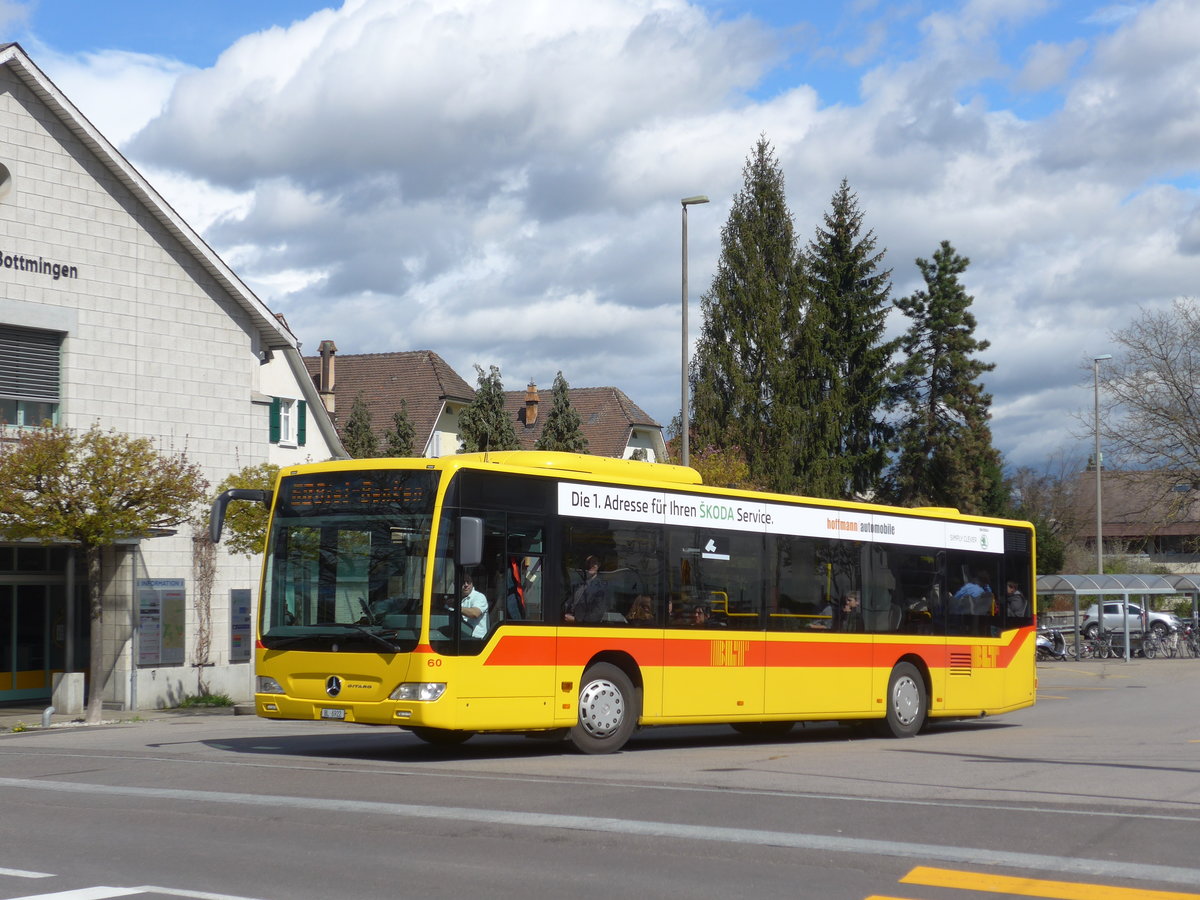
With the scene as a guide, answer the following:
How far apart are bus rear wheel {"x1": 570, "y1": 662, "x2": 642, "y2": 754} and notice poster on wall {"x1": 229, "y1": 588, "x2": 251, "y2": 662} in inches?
665

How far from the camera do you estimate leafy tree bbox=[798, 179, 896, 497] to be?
203 ft

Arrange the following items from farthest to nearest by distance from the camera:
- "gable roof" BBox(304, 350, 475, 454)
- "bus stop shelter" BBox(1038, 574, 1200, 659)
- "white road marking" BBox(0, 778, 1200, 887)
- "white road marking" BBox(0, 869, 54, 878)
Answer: "gable roof" BBox(304, 350, 475, 454), "bus stop shelter" BBox(1038, 574, 1200, 659), "white road marking" BBox(0, 778, 1200, 887), "white road marking" BBox(0, 869, 54, 878)

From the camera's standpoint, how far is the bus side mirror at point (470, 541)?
13.7m

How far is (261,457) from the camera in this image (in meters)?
32.3

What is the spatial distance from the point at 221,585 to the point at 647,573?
16947mm

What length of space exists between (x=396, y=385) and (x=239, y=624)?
38543mm

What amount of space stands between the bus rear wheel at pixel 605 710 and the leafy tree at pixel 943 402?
47.4 m

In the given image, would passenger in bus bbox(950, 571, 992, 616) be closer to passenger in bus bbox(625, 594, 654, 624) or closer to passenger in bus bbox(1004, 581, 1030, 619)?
passenger in bus bbox(1004, 581, 1030, 619)

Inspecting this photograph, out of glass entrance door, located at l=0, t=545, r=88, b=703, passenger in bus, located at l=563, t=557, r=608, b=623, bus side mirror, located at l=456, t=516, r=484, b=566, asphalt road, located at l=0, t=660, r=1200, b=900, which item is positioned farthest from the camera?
glass entrance door, located at l=0, t=545, r=88, b=703

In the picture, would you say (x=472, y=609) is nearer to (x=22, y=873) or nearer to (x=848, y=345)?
(x=22, y=873)

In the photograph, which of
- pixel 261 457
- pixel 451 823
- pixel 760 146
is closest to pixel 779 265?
pixel 760 146

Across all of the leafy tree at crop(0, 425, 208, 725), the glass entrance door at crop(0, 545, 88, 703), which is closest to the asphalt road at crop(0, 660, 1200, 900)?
the leafy tree at crop(0, 425, 208, 725)

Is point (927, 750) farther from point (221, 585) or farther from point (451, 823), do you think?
point (221, 585)

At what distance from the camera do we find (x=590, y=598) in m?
15.4
